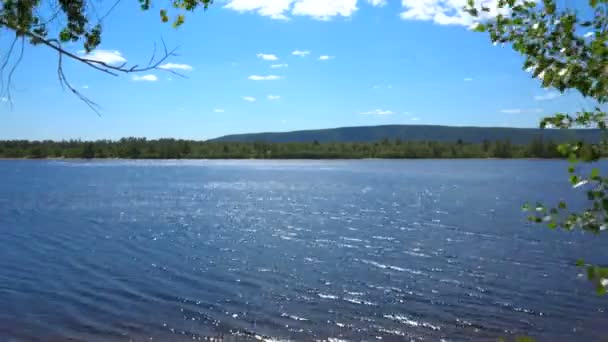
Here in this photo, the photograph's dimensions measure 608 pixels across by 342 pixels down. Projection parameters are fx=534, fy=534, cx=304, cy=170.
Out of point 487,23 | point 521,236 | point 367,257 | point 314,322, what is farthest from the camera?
point 521,236

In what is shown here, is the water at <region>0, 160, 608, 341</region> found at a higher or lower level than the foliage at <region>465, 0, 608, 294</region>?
lower

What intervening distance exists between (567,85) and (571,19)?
16.7 inches

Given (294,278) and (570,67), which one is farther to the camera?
(294,278)

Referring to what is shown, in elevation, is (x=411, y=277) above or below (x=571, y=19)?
below

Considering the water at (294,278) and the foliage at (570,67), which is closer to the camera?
the foliage at (570,67)

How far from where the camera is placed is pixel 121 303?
13875 mm

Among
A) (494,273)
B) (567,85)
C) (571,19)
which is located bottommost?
(494,273)

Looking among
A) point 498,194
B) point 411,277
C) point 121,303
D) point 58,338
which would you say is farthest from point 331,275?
point 498,194

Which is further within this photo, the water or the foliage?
the water

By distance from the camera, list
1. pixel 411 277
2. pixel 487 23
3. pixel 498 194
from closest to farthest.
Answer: pixel 487 23
pixel 411 277
pixel 498 194

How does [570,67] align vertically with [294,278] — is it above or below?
above

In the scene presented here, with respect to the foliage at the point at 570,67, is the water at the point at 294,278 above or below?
below

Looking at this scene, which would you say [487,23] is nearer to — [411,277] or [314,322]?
[314,322]

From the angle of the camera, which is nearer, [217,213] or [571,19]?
[571,19]
